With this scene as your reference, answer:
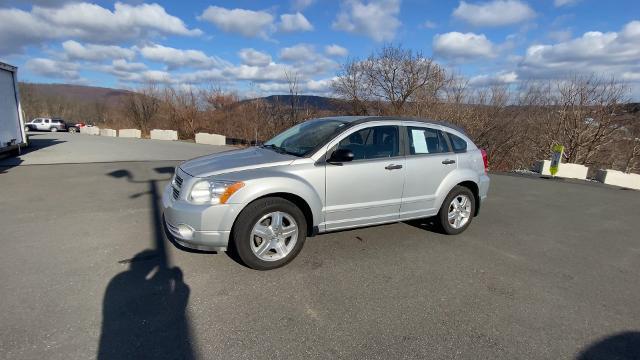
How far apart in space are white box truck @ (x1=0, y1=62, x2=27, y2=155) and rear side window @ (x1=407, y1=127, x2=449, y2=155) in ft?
46.0

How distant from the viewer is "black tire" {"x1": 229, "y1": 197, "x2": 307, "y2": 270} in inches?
137

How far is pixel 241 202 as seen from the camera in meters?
3.44

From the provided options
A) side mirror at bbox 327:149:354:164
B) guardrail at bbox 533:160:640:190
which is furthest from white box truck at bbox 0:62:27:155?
guardrail at bbox 533:160:640:190

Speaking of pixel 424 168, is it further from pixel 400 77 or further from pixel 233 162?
pixel 400 77

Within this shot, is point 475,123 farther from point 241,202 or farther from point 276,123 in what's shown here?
point 241,202

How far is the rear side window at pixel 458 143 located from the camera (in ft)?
16.3

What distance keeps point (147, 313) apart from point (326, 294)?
61.8 inches

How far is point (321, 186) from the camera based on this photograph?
3.86 m

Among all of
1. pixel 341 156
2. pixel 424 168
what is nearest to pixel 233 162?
pixel 341 156

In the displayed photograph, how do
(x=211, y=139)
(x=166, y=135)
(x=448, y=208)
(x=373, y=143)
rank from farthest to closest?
(x=166, y=135)
(x=211, y=139)
(x=448, y=208)
(x=373, y=143)

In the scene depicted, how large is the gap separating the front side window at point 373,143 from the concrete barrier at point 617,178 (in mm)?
10879

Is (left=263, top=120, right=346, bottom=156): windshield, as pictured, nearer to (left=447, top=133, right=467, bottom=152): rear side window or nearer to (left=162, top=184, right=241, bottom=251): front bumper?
(left=162, top=184, right=241, bottom=251): front bumper

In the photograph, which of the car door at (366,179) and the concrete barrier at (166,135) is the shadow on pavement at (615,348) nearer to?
the car door at (366,179)

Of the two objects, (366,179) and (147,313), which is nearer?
(147,313)
